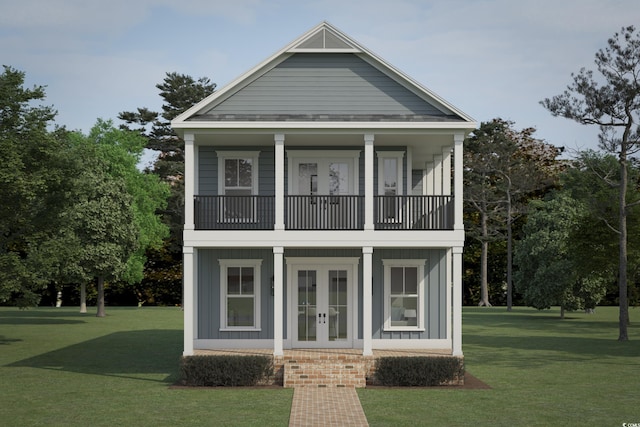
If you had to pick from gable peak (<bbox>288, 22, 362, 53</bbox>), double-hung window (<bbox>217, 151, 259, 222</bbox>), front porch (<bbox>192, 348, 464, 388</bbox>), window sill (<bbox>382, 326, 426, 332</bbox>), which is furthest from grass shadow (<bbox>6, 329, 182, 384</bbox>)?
gable peak (<bbox>288, 22, 362, 53</bbox>)

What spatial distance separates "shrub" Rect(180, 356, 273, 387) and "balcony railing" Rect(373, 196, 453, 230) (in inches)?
200

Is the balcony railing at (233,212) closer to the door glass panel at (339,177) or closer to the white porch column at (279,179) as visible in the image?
the white porch column at (279,179)

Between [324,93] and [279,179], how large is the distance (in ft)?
10.2

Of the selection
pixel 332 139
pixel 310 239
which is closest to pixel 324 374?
pixel 310 239

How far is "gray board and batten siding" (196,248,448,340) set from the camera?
23188mm

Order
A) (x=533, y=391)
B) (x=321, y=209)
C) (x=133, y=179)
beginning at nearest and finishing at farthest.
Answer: (x=533, y=391)
(x=321, y=209)
(x=133, y=179)

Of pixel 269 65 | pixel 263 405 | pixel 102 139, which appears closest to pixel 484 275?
pixel 102 139

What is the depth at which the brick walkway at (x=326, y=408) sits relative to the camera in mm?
15023

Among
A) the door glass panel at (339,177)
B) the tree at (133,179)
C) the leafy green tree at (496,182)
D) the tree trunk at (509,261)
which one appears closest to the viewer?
the door glass panel at (339,177)

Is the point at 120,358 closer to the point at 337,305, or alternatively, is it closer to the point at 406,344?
the point at 337,305

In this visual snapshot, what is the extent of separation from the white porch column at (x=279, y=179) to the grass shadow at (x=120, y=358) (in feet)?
16.2

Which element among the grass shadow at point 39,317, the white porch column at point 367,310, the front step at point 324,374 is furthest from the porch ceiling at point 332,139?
the grass shadow at point 39,317

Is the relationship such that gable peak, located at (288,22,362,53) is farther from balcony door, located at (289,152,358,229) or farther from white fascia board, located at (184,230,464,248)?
white fascia board, located at (184,230,464,248)

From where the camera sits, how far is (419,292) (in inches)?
924
